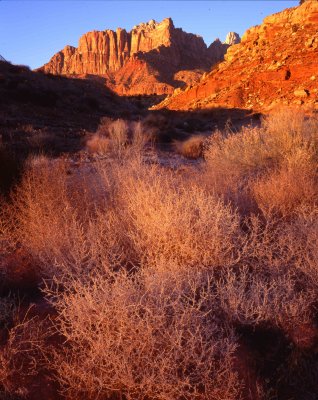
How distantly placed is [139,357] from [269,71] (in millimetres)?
24794

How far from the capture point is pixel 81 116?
75.5ft

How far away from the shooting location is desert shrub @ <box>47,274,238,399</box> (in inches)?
95.5

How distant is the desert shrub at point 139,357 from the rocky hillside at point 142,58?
70277 mm

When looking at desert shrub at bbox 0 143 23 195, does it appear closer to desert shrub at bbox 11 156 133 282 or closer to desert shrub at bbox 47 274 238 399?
desert shrub at bbox 11 156 133 282

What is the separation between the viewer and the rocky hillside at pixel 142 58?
79.2 meters

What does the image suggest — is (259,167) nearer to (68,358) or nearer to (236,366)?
(236,366)

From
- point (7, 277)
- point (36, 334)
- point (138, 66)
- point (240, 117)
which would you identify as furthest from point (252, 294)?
point (138, 66)

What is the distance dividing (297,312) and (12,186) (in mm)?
3577

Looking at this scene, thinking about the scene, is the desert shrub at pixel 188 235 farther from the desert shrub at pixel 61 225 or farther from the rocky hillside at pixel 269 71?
the rocky hillside at pixel 269 71

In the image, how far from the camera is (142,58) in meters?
87.5

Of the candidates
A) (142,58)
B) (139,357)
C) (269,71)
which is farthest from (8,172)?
(142,58)

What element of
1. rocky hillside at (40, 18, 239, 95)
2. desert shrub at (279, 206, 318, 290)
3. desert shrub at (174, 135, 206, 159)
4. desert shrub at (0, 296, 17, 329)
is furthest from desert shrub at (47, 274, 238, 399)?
rocky hillside at (40, 18, 239, 95)

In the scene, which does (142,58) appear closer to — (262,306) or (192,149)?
(192,149)

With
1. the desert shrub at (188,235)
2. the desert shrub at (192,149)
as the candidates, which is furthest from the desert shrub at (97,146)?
the desert shrub at (188,235)
